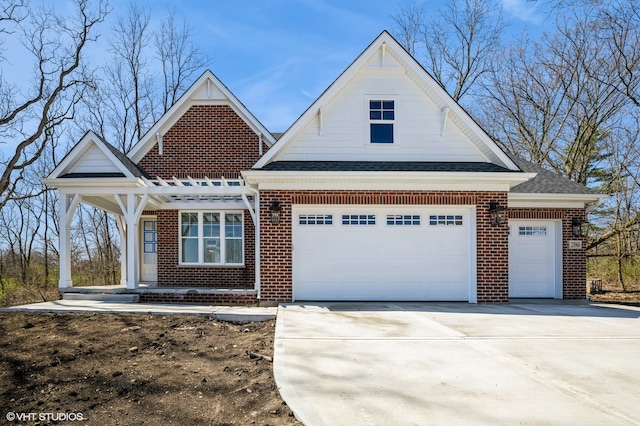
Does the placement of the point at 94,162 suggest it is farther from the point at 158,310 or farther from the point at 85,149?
the point at 158,310

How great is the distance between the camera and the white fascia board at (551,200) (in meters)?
11.0

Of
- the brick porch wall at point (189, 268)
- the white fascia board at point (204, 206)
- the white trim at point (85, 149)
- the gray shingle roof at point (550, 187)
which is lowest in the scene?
the brick porch wall at point (189, 268)

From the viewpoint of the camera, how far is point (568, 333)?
22.0 ft

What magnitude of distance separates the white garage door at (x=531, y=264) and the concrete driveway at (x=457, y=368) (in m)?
3.02

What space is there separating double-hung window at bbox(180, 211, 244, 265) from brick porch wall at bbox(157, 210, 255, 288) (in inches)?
6.6

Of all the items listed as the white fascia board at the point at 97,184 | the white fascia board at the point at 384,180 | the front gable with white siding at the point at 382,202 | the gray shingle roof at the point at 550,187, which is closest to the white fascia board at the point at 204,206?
the front gable with white siding at the point at 382,202

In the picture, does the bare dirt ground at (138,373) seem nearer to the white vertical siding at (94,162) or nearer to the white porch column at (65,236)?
the white porch column at (65,236)

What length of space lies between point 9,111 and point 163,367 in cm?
1948

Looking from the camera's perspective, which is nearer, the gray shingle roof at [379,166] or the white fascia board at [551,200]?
the gray shingle roof at [379,166]

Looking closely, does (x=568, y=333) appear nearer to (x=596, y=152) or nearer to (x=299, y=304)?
(x=299, y=304)

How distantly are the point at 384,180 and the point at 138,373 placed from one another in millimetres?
7012

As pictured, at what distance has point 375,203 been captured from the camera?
9945 millimetres

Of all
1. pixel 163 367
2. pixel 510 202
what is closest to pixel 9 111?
pixel 163 367

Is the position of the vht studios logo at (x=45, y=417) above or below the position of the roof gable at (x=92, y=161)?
below
